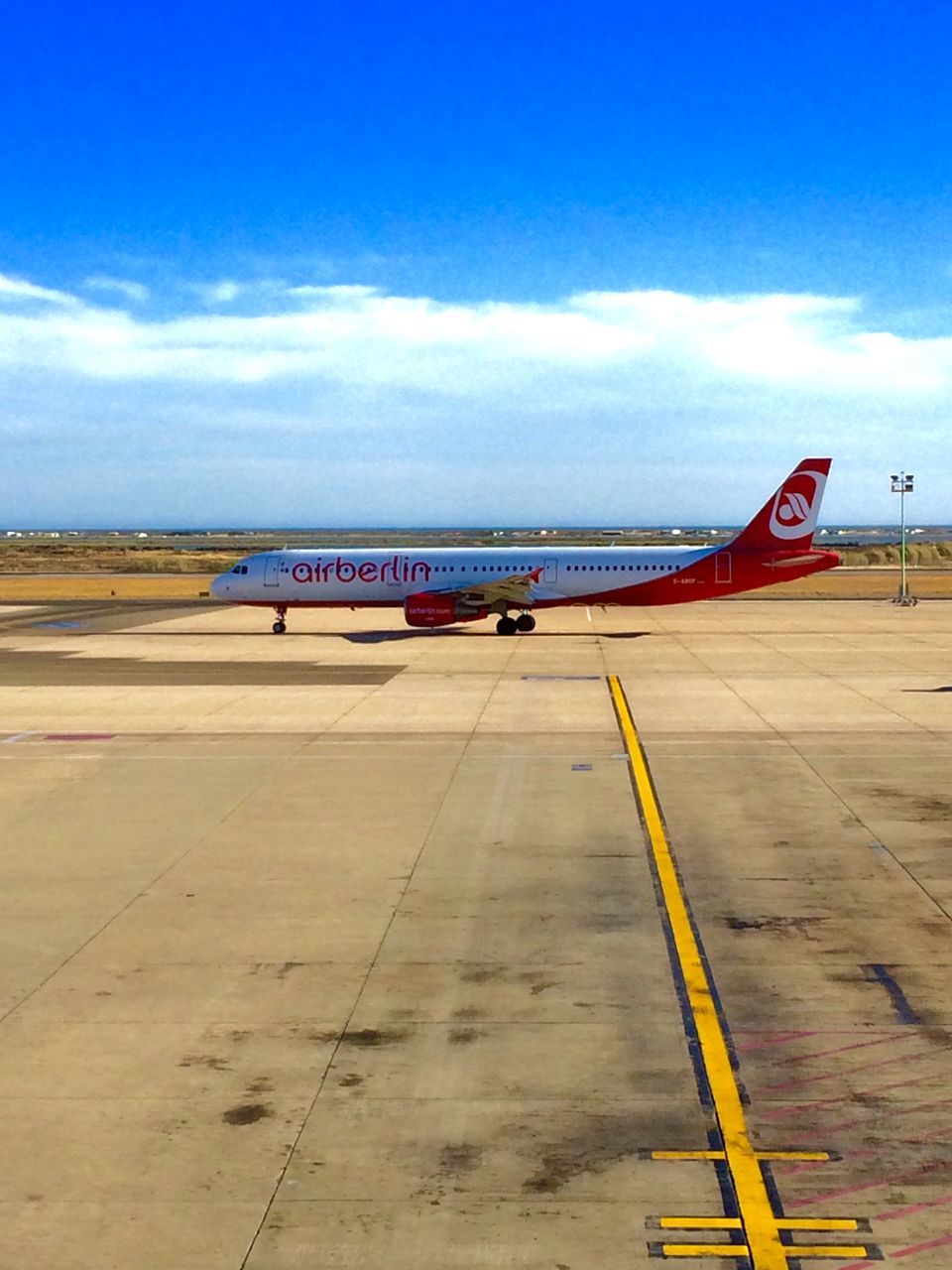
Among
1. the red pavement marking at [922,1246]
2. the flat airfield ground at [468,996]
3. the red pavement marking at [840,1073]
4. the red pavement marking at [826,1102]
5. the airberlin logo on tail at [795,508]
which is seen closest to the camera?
the red pavement marking at [922,1246]

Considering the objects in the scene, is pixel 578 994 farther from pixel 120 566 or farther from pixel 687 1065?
pixel 120 566

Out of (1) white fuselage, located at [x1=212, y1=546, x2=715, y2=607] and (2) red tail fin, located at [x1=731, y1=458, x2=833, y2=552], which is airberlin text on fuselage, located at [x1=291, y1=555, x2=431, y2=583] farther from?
(2) red tail fin, located at [x1=731, y1=458, x2=833, y2=552]

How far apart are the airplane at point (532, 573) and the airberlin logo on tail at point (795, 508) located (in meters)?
0.04

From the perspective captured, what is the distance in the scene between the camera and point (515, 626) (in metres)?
51.5

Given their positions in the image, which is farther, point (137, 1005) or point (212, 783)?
point (212, 783)

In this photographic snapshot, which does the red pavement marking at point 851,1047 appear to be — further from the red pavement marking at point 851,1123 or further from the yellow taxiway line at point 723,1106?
the red pavement marking at point 851,1123

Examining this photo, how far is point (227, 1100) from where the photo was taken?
9258mm

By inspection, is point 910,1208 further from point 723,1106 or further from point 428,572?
point 428,572

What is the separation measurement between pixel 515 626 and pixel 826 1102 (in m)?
42.6

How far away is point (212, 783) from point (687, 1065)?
511 inches

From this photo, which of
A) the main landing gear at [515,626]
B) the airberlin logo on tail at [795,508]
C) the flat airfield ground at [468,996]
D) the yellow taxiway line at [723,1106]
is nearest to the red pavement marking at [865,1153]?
the flat airfield ground at [468,996]

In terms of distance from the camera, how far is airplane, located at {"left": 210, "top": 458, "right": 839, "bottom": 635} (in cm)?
4991

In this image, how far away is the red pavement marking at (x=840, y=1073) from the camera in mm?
9406

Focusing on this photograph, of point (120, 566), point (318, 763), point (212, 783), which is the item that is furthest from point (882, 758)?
point (120, 566)
